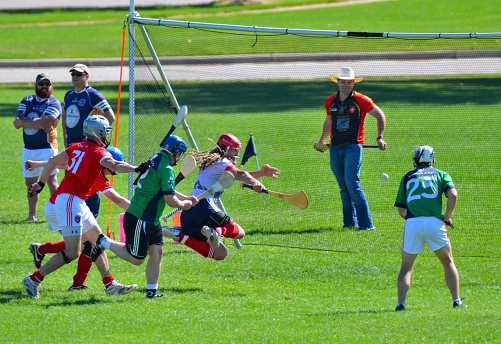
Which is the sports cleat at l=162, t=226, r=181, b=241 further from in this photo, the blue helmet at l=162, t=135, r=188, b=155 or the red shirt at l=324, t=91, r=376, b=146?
the red shirt at l=324, t=91, r=376, b=146

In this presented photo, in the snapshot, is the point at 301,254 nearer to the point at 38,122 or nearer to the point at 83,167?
the point at 83,167

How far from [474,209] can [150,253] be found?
20.2ft

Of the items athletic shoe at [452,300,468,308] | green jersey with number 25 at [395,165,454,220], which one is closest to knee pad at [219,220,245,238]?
green jersey with number 25 at [395,165,454,220]

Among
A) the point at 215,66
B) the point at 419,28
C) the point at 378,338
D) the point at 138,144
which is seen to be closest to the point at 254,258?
the point at 138,144

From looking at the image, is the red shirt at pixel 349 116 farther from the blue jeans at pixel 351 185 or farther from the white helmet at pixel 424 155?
the white helmet at pixel 424 155

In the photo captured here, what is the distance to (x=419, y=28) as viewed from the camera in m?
35.7

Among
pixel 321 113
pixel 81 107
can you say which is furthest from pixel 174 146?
pixel 321 113

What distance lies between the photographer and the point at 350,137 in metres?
11.8

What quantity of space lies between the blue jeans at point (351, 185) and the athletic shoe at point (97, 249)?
4456 mm

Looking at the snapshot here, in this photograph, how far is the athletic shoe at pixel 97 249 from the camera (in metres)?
8.38

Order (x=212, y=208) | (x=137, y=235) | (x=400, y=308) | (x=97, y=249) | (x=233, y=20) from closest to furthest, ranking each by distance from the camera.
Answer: (x=400, y=308) < (x=97, y=249) < (x=137, y=235) < (x=212, y=208) < (x=233, y=20)

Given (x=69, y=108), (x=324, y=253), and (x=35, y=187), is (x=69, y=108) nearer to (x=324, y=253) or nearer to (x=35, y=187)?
(x=35, y=187)

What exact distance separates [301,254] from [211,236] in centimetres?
164

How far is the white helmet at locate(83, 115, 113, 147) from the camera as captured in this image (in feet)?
27.8
